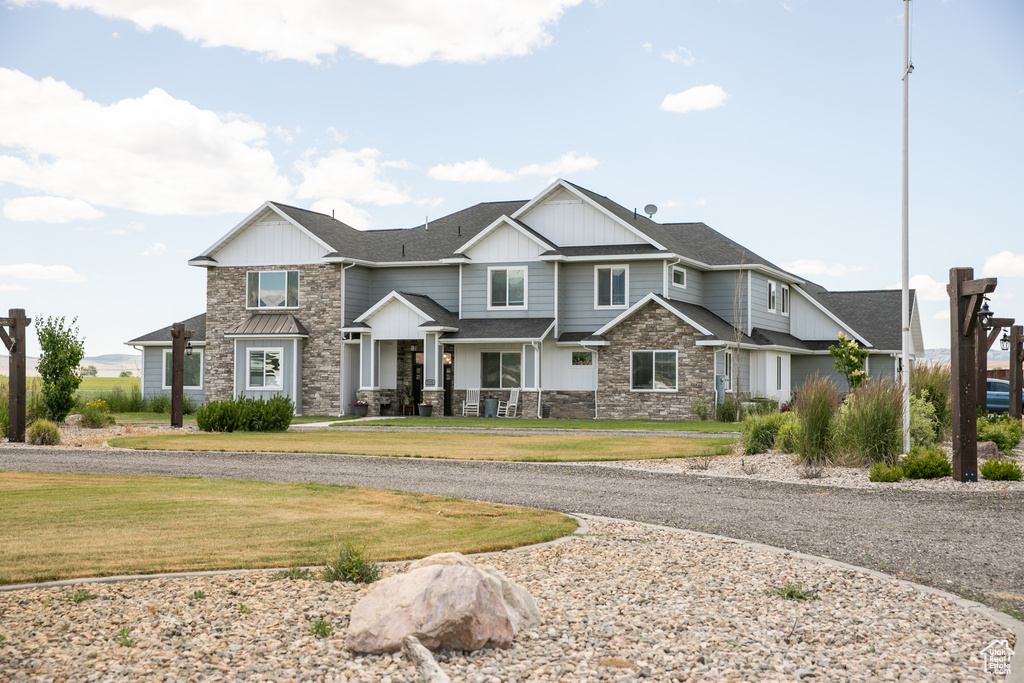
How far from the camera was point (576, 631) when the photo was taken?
18.3 ft

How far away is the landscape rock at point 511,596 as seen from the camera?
5.49m

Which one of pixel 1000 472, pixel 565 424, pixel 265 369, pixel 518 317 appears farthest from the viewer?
pixel 265 369

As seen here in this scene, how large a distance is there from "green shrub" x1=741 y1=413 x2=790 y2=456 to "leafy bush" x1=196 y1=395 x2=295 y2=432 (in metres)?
12.3

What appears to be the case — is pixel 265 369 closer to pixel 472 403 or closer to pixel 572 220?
pixel 472 403

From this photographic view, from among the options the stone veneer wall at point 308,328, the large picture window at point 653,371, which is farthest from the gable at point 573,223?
the stone veneer wall at point 308,328

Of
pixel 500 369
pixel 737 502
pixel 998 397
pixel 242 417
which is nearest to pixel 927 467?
pixel 737 502

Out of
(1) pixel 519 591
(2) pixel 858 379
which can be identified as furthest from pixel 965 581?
(2) pixel 858 379

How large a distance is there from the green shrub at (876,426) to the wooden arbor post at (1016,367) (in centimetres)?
1203

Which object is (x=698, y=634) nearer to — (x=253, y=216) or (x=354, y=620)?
(x=354, y=620)

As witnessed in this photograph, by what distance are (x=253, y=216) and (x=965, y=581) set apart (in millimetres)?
29689

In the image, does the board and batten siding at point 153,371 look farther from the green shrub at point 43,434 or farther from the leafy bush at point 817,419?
the leafy bush at point 817,419

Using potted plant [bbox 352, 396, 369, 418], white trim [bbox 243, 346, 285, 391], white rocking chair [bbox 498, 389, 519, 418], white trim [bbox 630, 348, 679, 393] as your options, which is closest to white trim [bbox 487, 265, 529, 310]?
white rocking chair [bbox 498, 389, 519, 418]

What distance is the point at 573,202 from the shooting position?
32406 millimetres

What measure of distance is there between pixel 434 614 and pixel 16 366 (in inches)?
685
